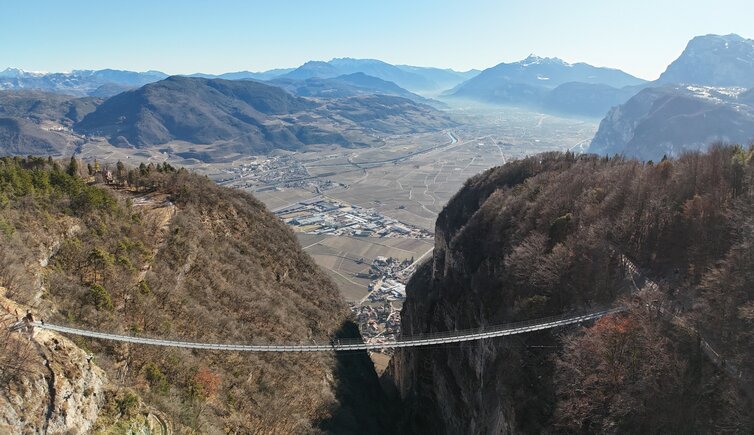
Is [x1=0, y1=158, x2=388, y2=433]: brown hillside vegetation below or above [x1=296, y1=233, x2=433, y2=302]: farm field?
above

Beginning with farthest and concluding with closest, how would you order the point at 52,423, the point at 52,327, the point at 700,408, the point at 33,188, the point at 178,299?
the point at 178,299
the point at 33,188
the point at 700,408
the point at 52,327
the point at 52,423

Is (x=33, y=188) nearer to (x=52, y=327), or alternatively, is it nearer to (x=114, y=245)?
(x=114, y=245)

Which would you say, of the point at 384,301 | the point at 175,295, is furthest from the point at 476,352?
the point at 384,301

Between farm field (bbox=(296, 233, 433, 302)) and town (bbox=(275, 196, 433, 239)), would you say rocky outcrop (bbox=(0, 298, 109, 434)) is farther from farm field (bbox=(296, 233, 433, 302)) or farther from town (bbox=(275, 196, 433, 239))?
town (bbox=(275, 196, 433, 239))

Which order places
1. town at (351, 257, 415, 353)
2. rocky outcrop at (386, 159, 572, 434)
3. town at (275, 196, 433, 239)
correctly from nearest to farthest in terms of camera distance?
rocky outcrop at (386, 159, 572, 434) < town at (351, 257, 415, 353) < town at (275, 196, 433, 239)

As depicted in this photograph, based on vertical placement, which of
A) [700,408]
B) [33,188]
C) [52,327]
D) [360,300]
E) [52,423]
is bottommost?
[360,300]

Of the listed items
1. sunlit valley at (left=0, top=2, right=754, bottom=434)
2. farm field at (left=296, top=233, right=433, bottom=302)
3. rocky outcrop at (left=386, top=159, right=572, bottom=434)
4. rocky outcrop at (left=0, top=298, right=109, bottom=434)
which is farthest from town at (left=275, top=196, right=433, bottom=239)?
rocky outcrop at (left=0, top=298, right=109, bottom=434)

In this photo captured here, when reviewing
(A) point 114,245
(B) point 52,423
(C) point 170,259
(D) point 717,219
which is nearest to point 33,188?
(A) point 114,245
